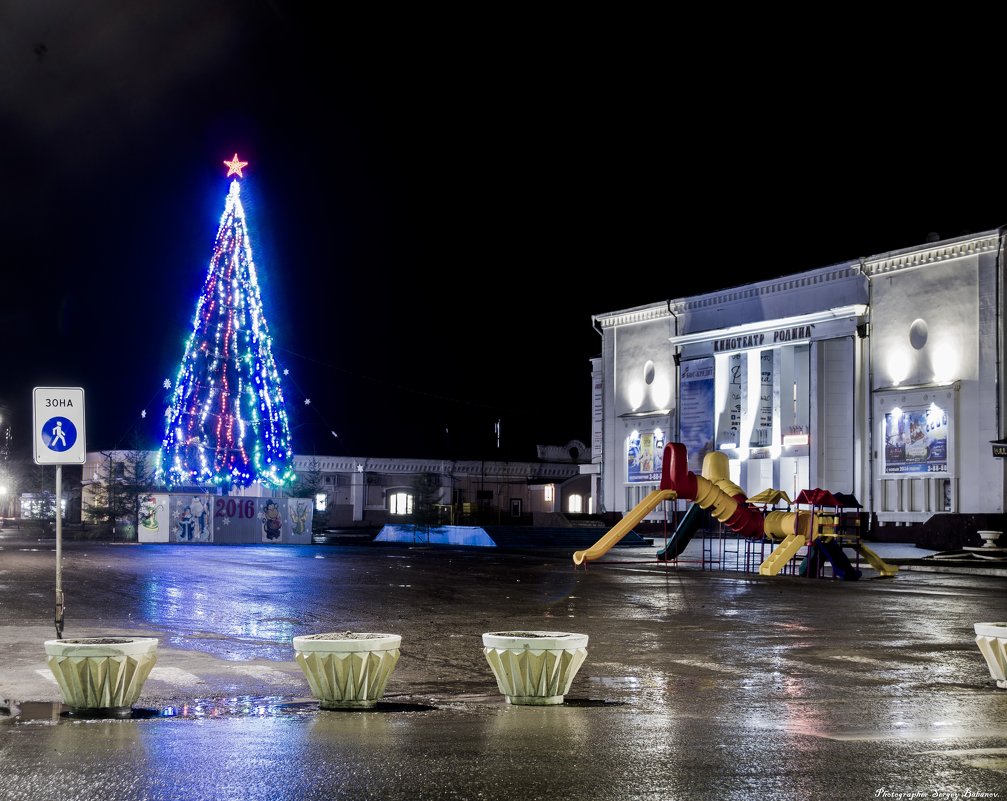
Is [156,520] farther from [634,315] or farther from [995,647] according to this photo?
[995,647]

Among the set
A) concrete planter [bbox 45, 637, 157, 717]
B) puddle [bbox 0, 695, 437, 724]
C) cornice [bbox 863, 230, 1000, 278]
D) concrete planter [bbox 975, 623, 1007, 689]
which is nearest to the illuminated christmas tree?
cornice [bbox 863, 230, 1000, 278]

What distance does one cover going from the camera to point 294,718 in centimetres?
930

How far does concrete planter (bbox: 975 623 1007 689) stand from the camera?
1103 cm

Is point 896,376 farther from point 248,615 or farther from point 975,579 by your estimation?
point 248,615

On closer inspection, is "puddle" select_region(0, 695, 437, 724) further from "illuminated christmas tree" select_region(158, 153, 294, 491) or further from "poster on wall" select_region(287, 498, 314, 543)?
"poster on wall" select_region(287, 498, 314, 543)

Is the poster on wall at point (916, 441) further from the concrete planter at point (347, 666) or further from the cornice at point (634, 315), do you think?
the concrete planter at point (347, 666)

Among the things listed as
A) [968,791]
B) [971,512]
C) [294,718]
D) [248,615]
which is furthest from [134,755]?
[971,512]

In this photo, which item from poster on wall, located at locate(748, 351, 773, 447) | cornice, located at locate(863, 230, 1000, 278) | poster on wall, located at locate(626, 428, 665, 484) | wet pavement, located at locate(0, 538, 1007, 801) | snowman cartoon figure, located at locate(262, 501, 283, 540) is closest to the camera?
wet pavement, located at locate(0, 538, 1007, 801)

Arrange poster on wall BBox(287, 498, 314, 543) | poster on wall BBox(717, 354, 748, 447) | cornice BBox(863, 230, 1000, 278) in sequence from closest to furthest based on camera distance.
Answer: cornice BBox(863, 230, 1000, 278)
poster on wall BBox(287, 498, 314, 543)
poster on wall BBox(717, 354, 748, 447)

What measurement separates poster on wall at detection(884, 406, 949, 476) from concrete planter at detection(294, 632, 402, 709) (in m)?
37.0

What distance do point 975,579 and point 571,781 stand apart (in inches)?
994

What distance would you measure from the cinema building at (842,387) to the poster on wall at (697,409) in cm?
7

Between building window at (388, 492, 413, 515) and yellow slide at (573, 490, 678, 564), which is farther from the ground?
yellow slide at (573, 490, 678, 564)

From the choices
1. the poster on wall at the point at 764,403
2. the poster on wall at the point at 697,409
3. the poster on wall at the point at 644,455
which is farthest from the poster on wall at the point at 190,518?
the poster on wall at the point at 764,403
